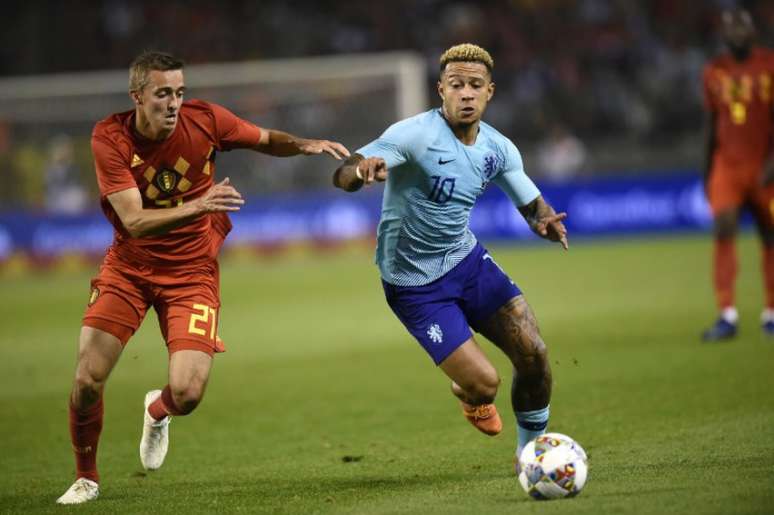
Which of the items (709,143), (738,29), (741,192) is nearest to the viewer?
(738,29)

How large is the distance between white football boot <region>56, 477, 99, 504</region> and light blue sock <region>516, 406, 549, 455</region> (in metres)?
2.38

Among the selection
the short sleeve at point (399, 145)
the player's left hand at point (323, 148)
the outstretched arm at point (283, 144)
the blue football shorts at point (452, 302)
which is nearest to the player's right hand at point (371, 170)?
the short sleeve at point (399, 145)

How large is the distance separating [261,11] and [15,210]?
26.9 feet

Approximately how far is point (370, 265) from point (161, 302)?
14.0 metres

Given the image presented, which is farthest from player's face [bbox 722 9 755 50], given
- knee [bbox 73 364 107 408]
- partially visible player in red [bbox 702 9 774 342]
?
knee [bbox 73 364 107 408]

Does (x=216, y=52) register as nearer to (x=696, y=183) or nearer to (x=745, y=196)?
(x=696, y=183)

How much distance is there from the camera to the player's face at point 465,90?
256 inches

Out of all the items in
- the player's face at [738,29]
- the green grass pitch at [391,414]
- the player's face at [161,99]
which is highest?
the player's face at [738,29]

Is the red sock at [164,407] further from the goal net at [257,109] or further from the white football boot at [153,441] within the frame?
the goal net at [257,109]

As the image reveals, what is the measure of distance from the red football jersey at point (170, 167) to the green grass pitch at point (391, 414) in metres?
1.39

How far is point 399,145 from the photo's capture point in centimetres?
639

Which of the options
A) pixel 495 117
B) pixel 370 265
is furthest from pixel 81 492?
pixel 495 117

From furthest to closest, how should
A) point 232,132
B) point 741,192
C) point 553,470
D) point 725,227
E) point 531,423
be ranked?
point 741,192 → point 725,227 → point 232,132 → point 531,423 → point 553,470

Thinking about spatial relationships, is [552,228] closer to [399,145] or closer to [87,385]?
[399,145]
